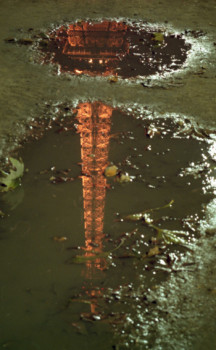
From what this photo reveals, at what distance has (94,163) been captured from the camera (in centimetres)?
253

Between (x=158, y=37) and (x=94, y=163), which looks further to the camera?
(x=158, y=37)

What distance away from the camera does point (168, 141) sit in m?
2.74

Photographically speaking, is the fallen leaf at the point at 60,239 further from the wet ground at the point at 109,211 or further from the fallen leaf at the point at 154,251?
the fallen leaf at the point at 154,251

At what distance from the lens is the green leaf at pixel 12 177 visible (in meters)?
2.33

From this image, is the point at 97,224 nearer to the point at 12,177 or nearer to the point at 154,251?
the point at 154,251

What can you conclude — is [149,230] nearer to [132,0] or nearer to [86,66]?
[86,66]

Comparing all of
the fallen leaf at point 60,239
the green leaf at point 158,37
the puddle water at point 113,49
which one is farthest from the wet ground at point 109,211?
the green leaf at point 158,37

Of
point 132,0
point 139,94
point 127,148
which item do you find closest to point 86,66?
point 139,94

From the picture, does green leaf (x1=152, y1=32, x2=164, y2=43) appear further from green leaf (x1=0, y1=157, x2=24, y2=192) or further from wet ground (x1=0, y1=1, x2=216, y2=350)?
green leaf (x1=0, y1=157, x2=24, y2=192)

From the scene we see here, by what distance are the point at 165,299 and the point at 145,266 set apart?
0.63 feet

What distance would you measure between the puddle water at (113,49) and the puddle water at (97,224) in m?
0.74

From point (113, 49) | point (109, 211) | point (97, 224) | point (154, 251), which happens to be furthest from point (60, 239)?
point (113, 49)

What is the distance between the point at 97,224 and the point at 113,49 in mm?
2220

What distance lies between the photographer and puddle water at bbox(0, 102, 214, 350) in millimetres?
1686
